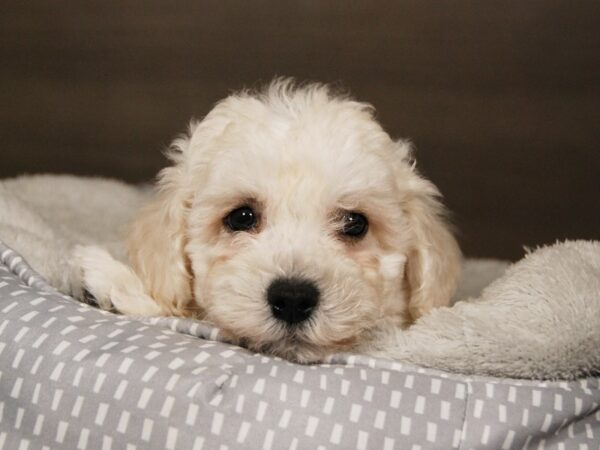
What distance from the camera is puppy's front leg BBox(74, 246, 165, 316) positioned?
65.5 inches

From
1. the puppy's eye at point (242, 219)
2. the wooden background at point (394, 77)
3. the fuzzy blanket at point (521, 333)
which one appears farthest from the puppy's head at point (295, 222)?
the wooden background at point (394, 77)

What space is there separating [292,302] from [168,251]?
44 cm

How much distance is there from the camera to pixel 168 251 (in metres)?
1.69

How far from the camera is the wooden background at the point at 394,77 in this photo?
279cm

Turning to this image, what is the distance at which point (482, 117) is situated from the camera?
290cm

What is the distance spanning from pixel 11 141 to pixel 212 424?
8.14 ft

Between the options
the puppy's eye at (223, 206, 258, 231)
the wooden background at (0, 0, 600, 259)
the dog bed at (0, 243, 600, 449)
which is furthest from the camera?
the wooden background at (0, 0, 600, 259)

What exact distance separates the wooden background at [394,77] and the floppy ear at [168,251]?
130 centimetres

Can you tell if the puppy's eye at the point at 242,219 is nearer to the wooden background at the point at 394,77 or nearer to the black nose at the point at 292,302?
the black nose at the point at 292,302

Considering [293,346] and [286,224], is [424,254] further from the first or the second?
[293,346]

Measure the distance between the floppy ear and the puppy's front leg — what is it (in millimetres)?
23

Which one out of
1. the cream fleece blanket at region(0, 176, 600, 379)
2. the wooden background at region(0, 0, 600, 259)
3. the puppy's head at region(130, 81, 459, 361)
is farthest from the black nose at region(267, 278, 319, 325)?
the wooden background at region(0, 0, 600, 259)

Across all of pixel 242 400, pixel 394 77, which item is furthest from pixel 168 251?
pixel 394 77

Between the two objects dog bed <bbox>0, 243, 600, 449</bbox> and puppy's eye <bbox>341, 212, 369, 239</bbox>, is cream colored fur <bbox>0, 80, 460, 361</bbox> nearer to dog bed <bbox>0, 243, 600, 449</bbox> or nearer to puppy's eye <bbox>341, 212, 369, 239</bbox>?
puppy's eye <bbox>341, 212, 369, 239</bbox>
